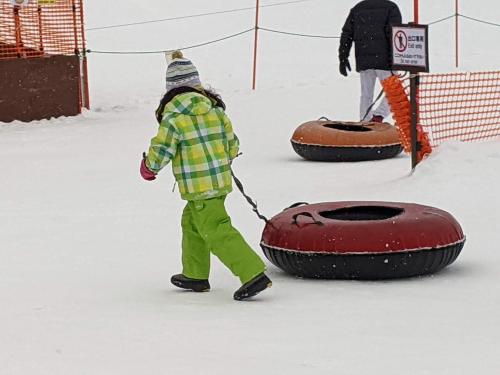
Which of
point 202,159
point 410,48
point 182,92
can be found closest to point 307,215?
point 202,159

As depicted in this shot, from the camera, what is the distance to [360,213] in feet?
24.8

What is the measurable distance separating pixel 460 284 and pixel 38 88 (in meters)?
10.0

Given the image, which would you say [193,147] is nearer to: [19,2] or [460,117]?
[460,117]

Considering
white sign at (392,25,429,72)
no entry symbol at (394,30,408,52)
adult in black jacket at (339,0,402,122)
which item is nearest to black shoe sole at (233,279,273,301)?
white sign at (392,25,429,72)

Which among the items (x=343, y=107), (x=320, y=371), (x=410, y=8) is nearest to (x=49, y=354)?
(x=320, y=371)

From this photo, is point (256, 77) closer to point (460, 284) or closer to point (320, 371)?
point (460, 284)

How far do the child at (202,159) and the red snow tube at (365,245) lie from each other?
461mm

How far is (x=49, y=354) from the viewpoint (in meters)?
5.15

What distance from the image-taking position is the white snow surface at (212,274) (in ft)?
17.0

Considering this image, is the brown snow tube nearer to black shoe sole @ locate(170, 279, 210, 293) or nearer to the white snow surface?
the white snow surface

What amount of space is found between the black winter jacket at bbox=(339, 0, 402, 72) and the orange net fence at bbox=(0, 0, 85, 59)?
424 cm

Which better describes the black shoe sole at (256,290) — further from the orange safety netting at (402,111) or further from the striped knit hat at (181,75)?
the orange safety netting at (402,111)

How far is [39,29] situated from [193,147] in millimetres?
10285

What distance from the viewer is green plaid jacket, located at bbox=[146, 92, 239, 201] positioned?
20.8 ft
